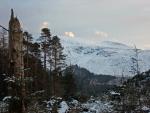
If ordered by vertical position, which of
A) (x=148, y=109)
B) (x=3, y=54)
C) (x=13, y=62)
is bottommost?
(x=148, y=109)

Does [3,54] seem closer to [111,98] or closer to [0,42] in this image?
[0,42]

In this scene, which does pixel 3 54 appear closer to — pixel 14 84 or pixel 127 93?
pixel 127 93

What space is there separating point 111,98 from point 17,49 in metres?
23.5

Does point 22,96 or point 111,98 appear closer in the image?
point 22,96

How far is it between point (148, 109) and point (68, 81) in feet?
157

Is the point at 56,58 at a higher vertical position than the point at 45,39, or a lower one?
lower

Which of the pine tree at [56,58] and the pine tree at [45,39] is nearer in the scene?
the pine tree at [45,39]

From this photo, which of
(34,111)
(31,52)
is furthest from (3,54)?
(34,111)

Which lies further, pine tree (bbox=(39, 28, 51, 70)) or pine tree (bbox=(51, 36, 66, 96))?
pine tree (bbox=(51, 36, 66, 96))

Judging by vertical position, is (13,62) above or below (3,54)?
below

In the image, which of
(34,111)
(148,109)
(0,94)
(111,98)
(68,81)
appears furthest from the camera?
(68,81)

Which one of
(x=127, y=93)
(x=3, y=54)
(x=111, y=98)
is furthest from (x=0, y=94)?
(x=127, y=93)

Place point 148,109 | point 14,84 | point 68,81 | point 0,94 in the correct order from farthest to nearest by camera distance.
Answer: point 68,81 → point 0,94 → point 148,109 → point 14,84

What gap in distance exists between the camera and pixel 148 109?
914 inches
